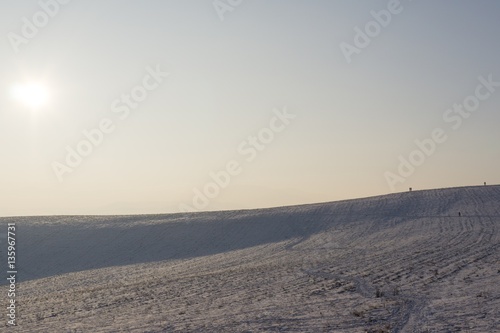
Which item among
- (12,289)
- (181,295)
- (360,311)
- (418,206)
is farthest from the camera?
(418,206)

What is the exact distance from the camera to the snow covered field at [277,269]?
17.3 m

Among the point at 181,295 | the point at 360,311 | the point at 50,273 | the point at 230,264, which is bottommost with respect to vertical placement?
the point at 360,311

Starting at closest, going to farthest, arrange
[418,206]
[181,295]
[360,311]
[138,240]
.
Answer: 1. [360,311]
2. [181,295]
3. [138,240]
4. [418,206]

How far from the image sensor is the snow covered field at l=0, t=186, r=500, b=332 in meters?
17.3

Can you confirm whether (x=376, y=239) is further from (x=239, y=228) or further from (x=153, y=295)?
(x=153, y=295)

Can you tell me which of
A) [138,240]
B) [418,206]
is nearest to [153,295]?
[138,240]

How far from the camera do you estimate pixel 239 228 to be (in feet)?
186

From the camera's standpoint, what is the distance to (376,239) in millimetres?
42594

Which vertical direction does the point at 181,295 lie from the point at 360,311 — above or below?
above

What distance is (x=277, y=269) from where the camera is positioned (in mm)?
28562

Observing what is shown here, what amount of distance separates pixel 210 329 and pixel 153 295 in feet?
25.2

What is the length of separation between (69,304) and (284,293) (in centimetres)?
760

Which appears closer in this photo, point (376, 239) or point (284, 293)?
point (284, 293)

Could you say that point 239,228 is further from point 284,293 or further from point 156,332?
point 156,332
